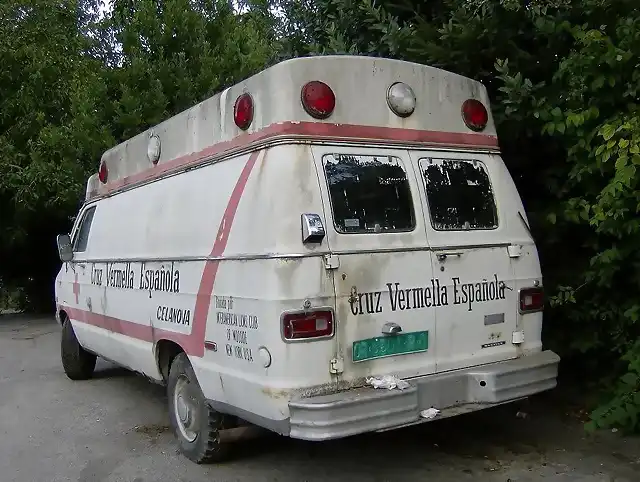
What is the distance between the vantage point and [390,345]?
432 centimetres

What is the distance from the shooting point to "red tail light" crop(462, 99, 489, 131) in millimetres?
5109

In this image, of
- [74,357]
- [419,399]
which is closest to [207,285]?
[419,399]

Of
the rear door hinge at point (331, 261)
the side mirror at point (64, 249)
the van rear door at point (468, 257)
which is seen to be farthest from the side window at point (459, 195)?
the side mirror at point (64, 249)

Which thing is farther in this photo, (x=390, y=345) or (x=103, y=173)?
(x=103, y=173)

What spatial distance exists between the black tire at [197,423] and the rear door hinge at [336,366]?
1.27 meters

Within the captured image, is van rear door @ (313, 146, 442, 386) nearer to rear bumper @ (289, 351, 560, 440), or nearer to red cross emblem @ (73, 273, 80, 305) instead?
rear bumper @ (289, 351, 560, 440)

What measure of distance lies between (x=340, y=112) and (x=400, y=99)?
514 millimetres

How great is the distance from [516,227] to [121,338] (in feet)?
12.3

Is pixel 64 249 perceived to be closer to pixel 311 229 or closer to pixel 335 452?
pixel 335 452

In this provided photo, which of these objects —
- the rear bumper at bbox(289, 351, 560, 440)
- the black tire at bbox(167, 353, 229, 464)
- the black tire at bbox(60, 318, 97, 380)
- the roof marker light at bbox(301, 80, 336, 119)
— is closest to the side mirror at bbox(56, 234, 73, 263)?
the black tire at bbox(60, 318, 97, 380)

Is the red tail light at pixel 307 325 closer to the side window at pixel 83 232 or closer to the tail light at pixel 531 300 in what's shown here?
the tail light at pixel 531 300

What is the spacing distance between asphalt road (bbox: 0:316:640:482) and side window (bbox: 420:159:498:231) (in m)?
1.75

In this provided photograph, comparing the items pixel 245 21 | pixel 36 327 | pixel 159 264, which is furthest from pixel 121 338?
pixel 245 21

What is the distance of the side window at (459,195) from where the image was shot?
4.77 m
